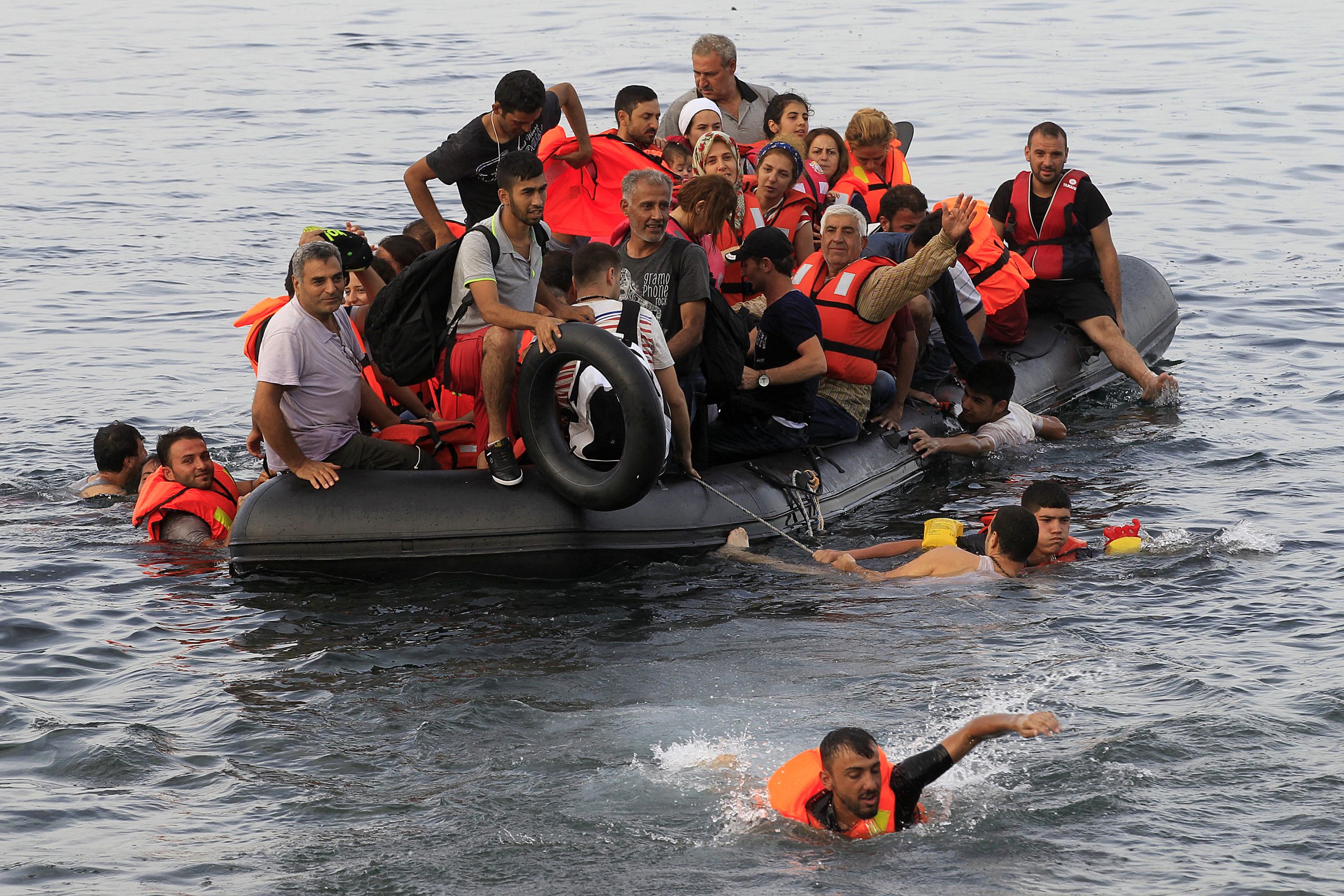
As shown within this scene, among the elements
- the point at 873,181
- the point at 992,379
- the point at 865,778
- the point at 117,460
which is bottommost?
the point at 865,778

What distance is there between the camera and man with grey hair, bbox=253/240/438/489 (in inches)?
278

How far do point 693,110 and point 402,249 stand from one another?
2270mm

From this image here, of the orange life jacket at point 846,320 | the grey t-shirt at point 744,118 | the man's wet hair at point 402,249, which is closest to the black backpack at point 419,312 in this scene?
the man's wet hair at point 402,249

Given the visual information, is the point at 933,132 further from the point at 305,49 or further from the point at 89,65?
the point at 89,65

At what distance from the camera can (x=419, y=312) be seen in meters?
7.21

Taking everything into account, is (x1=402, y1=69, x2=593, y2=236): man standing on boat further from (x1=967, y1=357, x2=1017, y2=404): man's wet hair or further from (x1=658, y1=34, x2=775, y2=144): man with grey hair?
(x1=967, y1=357, x2=1017, y2=404): man's wet hair

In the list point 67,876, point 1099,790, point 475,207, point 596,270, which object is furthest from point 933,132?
point 67,876

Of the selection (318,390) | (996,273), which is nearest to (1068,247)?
(996,273)

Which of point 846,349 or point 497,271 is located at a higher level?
point 497,271

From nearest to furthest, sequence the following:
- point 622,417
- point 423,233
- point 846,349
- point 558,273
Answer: point 622,417
point 558,273
point 846,349
point 423,233

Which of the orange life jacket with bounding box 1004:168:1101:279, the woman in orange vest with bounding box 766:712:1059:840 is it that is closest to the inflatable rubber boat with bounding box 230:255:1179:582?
the woman in orange vest with bounding box 766:712:1059:840

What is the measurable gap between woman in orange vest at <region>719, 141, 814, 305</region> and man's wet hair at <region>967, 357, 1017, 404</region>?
1348 mm

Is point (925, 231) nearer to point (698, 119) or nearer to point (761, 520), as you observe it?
point (698, 119)

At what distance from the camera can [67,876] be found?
17.7 feet
